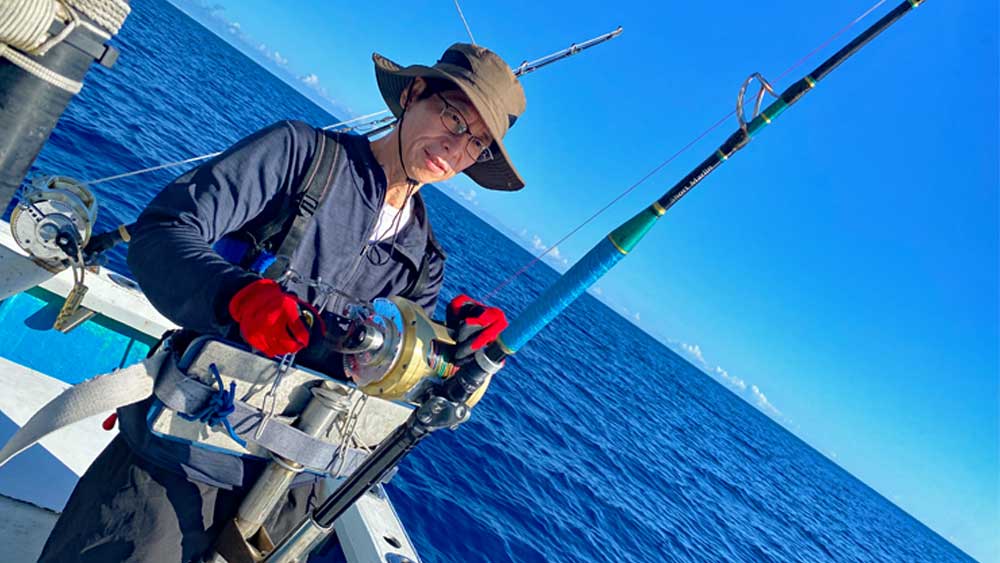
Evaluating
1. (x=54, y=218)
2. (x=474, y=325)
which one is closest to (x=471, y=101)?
(x=474, y=325)

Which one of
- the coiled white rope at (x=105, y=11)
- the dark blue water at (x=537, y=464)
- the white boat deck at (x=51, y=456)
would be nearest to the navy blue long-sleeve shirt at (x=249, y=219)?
the coiled white rope at (x=105, y=11)

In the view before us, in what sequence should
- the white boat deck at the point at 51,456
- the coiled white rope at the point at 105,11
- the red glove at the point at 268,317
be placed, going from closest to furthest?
1. the coiled white rope at the point at 105,11
2. the red glove at the point at 268,317
3. the white boat deck at the point at 51,456

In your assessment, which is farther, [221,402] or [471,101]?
[471,101]

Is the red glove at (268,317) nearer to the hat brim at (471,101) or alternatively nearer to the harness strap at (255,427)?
the harness strap at (255,427)

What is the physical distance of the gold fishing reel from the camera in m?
1.75

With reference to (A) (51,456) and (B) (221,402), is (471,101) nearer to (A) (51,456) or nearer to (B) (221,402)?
(B) (221,402)

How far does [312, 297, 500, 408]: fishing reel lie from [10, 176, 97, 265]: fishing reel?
2.46m

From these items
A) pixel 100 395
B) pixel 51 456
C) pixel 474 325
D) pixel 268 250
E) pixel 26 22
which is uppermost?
pixel 26 22

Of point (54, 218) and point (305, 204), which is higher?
point (305, 204)

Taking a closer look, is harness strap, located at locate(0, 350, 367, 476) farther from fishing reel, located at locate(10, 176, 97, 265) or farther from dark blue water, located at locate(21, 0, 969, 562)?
dark blue water, located at locate(21, 0, 969, 562)

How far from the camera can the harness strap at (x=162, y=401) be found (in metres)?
1.71

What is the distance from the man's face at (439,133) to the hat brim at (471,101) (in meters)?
0.06

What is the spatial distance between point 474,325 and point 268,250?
2.41ft

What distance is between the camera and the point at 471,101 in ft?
6.73
